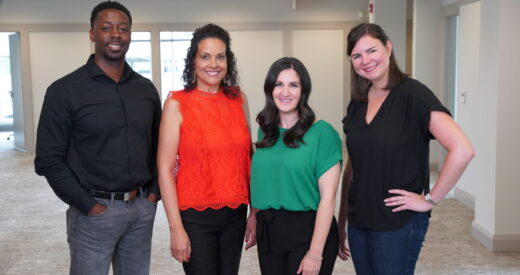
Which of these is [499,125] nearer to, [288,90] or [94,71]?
[288,90]

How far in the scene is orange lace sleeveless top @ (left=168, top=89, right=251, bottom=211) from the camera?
242 centimetres

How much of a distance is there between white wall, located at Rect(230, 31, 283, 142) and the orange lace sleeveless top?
331 inches

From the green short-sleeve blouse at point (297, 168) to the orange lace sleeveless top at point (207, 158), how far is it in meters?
0.16

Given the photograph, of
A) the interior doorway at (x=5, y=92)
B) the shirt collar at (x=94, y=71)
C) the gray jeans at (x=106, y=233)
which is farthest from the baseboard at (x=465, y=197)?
the interior doorway at (x=5, y=92)

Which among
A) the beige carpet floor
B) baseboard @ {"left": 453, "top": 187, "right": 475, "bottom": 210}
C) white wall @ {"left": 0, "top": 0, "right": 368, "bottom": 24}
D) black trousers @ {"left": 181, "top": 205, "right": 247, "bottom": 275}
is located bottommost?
the beige carpet floor

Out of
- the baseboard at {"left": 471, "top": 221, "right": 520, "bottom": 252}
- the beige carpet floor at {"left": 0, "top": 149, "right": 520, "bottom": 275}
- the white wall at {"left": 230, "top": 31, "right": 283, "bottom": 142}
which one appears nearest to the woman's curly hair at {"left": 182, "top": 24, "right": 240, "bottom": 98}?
the beige carpet floor at {"left": 0, "top": 149, "right": 520, "bottom": 275}

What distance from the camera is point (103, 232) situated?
2.42 m

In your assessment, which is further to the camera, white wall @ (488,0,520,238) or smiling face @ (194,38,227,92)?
white wall @ (488,0,520,238)

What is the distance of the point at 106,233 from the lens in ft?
7.95

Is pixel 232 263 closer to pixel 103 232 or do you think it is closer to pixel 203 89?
pixel 103 232

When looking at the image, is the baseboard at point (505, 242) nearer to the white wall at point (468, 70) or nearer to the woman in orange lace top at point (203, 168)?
the white wall at point (468, 70)

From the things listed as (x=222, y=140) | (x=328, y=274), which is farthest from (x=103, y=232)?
(x=328, y=274)

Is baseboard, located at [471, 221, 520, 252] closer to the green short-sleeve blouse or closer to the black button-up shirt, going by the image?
the green short-sleeve blouse

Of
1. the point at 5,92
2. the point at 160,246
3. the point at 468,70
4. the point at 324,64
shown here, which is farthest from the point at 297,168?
the point at 5,92
